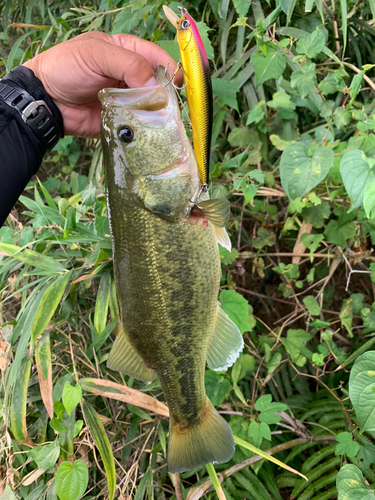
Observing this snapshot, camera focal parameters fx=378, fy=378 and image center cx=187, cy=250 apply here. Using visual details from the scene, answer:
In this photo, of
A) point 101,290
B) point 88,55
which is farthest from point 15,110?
point 101,290

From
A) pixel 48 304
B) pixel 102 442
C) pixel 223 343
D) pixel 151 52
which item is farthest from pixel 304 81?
pixel 102 442

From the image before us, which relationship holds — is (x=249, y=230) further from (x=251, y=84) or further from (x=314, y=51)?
(x=314, y=51)

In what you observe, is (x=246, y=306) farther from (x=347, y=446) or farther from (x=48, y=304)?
(x=48, y=304)

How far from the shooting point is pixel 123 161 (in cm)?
127

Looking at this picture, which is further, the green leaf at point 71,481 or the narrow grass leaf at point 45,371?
the narrow grass leaf at point 45,371

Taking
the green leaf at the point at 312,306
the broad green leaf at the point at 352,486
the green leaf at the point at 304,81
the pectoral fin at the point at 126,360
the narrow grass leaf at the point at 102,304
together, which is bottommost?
the broad green leaf at the point at 352,486

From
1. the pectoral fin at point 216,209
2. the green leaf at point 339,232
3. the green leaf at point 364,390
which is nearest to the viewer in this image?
the pectoral fin at point 216,209

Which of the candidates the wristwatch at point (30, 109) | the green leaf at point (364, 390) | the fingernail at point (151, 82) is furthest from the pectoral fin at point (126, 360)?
the wristwatch at point (30, 109)

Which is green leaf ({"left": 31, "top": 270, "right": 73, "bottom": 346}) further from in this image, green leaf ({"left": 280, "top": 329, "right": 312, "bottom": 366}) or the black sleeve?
green leaf ({"left": 280, "top": 329, "right": 312, "bottom": 366})

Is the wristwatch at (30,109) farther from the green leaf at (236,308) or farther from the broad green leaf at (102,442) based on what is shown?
the broad green leaf at (102,442)

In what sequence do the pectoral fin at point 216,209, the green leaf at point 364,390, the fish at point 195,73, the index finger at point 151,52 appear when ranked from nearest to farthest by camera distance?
the fish at point 195,73
the pectoral fin at point 216,209
the green leaf at point 364,390
the index finger at point 151,52

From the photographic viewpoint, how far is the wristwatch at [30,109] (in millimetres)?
1652

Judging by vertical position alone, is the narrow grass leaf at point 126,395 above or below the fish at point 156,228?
below

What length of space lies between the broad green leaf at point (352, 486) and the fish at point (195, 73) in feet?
4.43
